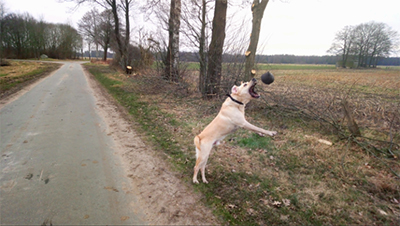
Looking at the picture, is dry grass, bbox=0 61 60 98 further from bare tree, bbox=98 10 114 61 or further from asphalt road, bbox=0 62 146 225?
bare tree, bbox=98 10 114 61

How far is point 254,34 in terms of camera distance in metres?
7.48

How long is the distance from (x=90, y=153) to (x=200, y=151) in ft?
9.11

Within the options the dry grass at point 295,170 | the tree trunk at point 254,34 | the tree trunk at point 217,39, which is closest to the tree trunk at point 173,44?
the tree trunk at point 217,39

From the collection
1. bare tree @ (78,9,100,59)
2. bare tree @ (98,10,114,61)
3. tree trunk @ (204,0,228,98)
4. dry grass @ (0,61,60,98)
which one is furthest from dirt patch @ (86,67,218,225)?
bare tree @ (78,9,100,59)

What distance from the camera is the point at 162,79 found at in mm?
11367

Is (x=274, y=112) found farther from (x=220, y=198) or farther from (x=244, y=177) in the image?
(x=220, y=198)

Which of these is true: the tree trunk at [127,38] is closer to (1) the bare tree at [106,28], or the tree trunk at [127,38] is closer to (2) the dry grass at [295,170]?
(1) the bare tree at [106,28]

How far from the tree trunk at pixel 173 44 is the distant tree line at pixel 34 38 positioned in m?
45.0

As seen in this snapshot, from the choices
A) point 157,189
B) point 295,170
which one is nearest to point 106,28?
point 157,189

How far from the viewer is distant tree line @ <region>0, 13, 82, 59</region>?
44.2 metres

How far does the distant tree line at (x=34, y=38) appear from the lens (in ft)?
145

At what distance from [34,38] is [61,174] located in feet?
197

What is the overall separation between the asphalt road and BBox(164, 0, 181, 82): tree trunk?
5.11 metres

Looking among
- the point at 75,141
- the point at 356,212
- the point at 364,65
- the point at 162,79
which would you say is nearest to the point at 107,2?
the point at 162,79
